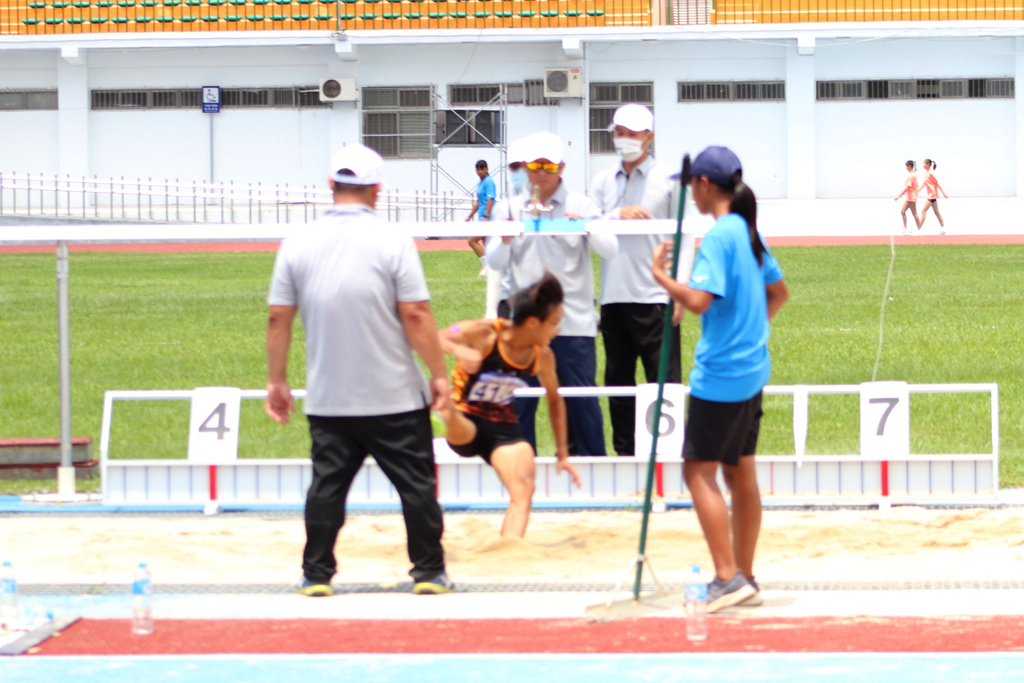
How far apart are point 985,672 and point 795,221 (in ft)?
105

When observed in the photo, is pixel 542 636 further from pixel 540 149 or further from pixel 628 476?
pixel 540 149

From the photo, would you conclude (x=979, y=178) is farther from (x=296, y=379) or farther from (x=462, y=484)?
(x=462, y=484)

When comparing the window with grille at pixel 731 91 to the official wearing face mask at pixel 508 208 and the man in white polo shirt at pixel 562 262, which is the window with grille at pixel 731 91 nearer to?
the official wearing face mask at pixel 508 208

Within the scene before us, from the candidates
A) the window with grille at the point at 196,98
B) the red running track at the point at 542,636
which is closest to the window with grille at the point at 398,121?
the window with grille at the point at 196,98

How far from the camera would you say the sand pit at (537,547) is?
20.1 ft

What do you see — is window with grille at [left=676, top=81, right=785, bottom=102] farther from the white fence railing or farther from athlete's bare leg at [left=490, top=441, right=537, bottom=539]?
athlete's bare leg at [left=490, top=441, right=537, bottom=539]

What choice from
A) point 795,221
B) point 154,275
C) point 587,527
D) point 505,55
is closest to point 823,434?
point 587,527

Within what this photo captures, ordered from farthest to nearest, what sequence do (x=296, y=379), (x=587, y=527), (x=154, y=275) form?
(x=154, y=275) → (x=296, y=379) → (x=587, y=527)

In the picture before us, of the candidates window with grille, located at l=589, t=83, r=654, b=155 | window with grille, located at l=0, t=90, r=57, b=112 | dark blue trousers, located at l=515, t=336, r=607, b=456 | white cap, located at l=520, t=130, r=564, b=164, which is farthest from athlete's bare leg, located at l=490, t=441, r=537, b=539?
window with grille, located at l=0, t=90, r=57, b=112

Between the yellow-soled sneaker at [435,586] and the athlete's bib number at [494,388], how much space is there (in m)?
0.87

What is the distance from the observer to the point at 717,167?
17.5ft

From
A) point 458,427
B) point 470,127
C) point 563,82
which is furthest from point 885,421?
point 470,127

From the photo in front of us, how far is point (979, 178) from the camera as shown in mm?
38406

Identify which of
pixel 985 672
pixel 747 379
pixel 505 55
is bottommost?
pixel 985 672
